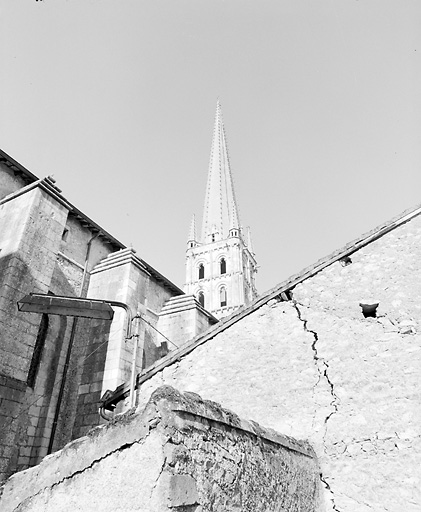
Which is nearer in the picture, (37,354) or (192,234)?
(37,354)

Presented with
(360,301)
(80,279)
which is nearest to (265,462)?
(360,301)

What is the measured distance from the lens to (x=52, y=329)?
991cm

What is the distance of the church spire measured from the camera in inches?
2090

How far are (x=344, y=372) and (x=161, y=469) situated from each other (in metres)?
3.06

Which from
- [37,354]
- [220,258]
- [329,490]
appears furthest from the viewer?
[220,258]

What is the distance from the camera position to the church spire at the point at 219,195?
53094 millimetres

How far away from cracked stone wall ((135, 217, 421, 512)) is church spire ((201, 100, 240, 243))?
152 feet

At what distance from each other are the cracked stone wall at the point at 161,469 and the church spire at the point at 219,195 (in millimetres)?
49060

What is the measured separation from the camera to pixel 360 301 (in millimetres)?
5172

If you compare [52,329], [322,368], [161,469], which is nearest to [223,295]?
[52,329]

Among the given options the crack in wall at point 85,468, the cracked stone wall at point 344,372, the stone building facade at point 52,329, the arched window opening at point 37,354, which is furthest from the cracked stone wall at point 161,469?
the arched window opening at point 37,354

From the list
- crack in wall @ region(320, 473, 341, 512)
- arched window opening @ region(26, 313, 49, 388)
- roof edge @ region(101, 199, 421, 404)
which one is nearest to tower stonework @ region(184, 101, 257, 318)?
arched window opening @ region(26, 313, 49, 388)

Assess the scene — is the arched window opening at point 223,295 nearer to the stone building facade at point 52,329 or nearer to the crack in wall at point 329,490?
the stone building facade at point 52,329

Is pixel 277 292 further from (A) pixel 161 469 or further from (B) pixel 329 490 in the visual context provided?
(A) pixel 161 469
